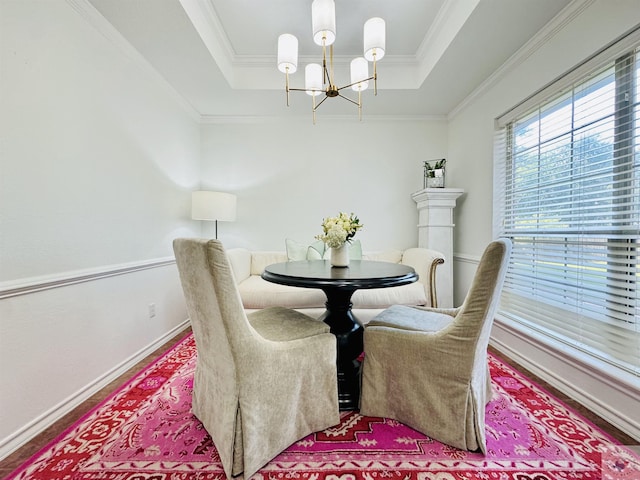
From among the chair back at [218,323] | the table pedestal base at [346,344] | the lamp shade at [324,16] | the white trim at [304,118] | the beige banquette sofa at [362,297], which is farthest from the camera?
the white trim at [304,118]

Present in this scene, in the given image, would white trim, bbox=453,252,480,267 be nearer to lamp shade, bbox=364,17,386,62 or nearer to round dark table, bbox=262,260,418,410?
round dark table, bbox=262,260,418,410

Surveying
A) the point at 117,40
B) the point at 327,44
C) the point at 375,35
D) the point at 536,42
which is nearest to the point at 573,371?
the point at 536,42

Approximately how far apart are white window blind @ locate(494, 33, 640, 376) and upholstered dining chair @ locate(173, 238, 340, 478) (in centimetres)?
163

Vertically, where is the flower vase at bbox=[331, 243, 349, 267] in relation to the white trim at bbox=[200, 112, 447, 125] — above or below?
below

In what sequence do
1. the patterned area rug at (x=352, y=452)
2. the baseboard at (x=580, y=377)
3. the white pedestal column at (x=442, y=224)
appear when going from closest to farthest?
the patterned area rug at (x=352, y=452), the baseboard at (x=580, y=377), the white pedestal column at (x=442, y=224)

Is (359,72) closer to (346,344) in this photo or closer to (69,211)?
(346,344)

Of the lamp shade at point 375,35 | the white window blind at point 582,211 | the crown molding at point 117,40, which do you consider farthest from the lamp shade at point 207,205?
the white window blind at point 582,211

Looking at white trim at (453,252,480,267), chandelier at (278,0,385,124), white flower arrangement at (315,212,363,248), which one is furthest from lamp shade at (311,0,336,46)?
white trim at (453,252,480,267)

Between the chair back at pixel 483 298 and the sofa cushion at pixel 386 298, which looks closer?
the chair back at pixel 483 298

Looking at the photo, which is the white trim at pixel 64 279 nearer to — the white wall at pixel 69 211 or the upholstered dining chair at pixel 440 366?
the white wall at pixel 69 211

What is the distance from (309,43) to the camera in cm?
252

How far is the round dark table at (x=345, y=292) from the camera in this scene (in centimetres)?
143

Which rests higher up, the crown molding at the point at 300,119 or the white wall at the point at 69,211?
the crown molding at the point at 300,119

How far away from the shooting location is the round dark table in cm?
143
